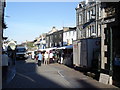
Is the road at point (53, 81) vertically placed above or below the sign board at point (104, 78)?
below

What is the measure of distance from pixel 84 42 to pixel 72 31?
150 ft

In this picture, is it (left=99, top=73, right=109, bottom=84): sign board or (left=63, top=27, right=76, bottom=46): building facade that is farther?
(left=63, top=27, right=76, bottom=46): building facade

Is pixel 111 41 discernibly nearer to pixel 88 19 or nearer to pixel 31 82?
pixel 31 82

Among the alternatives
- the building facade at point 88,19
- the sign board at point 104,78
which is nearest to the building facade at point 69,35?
the building facade at point 88,19

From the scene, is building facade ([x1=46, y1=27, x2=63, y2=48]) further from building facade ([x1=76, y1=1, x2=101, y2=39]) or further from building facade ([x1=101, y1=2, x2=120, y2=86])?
building facade ([x1=101, y1=2, x2=120, y2=86])

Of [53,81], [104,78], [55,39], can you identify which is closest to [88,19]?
[55,39]

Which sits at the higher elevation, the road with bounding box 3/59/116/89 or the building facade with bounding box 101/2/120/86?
the building facade with bounding box 101/2/120/86

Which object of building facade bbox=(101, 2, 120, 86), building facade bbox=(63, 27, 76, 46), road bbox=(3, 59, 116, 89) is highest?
building facade bbox=(63, 27, 76, 46)

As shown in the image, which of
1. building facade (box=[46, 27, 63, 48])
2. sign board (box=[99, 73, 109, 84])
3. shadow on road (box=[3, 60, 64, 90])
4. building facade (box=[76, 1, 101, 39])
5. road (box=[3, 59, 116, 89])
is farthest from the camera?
building facade (box=[46, 27, 63, 48])

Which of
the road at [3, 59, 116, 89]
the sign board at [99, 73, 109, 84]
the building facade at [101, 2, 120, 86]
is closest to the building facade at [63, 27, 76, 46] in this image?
the road at [3, 59, 116, 89]

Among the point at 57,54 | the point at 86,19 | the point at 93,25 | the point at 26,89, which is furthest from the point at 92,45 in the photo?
the point at 86,19

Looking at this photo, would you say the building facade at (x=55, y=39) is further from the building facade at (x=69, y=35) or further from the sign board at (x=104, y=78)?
the sign board at (x=104, y=78)

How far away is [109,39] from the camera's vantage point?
15430 mm

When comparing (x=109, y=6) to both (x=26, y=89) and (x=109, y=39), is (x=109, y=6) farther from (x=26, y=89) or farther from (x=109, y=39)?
(x=26, y=89)
